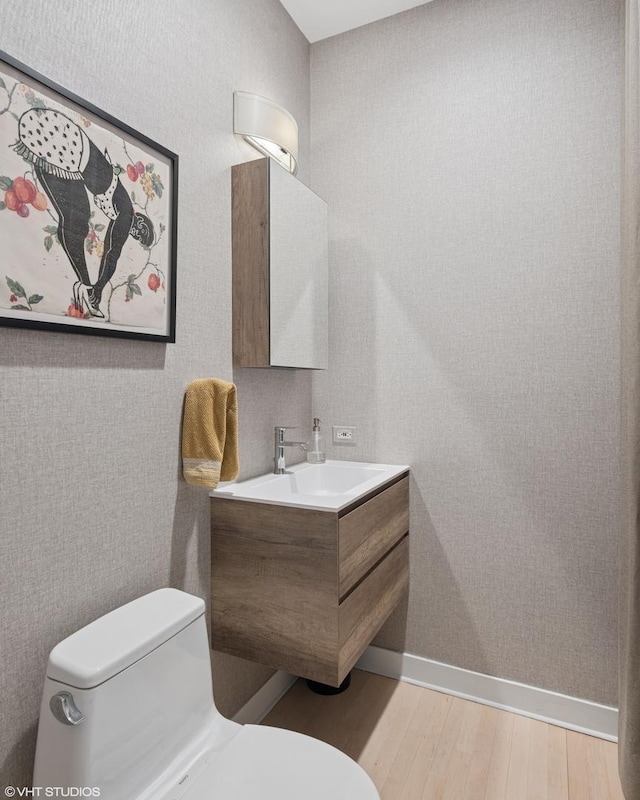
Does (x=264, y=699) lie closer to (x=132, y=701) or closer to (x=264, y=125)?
(x=132, y=701)

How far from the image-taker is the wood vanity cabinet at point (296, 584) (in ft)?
4.56

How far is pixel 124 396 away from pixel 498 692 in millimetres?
1758

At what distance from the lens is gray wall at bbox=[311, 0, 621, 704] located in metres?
1.76

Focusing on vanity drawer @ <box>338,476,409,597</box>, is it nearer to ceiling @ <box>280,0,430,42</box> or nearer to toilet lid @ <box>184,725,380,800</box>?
toilet lid @ <box>184,725,380,800</box>

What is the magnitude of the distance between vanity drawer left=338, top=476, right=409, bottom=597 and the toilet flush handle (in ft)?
2.25

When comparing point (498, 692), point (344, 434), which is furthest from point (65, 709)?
point (498, 692)

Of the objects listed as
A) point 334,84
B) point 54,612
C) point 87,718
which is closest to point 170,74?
point 334,84

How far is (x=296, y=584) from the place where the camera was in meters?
1.43

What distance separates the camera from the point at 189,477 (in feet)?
4.70

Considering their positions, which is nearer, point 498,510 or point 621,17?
point 621,17

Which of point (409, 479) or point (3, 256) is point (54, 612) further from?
point (409, 479)

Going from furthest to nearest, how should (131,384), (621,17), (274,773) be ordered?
1. (621,17)
2. (131,384)
3. (274,773)

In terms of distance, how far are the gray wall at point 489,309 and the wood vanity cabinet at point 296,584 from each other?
0.50 meters

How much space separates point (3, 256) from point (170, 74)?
816mm
